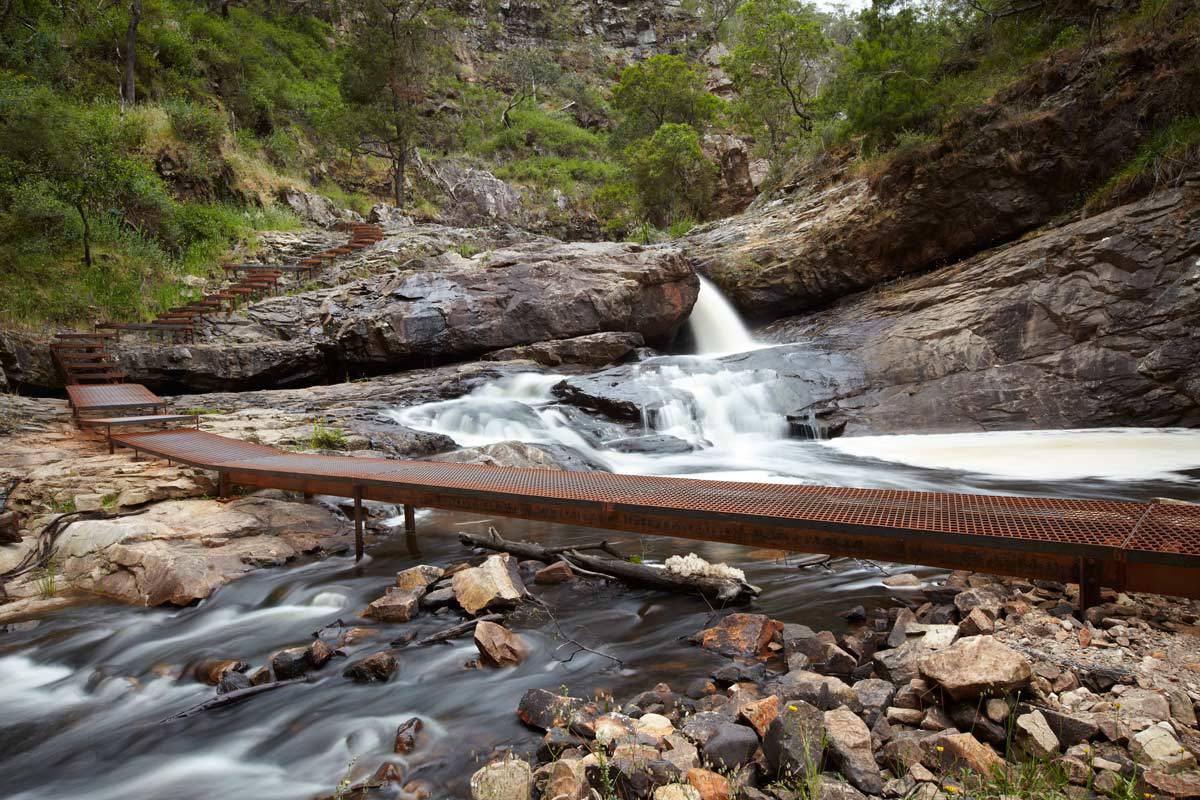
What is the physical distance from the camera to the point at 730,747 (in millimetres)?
2145

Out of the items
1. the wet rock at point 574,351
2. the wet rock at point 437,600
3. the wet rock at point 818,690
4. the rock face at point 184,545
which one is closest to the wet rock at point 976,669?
the wet rock at point 818,690

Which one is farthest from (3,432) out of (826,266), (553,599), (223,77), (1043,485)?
(223,77)

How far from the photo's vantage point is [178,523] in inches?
206

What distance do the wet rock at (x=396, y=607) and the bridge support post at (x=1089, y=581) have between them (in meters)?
3.62

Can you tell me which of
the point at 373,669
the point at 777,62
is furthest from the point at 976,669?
the point at 777,62

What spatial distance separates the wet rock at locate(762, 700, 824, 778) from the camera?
6.56ft

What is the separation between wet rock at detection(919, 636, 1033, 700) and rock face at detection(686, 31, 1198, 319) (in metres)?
13.5

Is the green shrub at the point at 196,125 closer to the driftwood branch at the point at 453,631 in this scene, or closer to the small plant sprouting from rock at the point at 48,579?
the small plant sprouting from rock at the point at 48,579

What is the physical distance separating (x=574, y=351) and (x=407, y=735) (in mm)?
11315

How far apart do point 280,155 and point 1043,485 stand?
84.1 ft

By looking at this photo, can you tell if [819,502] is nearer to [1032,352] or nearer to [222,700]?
[222,700]

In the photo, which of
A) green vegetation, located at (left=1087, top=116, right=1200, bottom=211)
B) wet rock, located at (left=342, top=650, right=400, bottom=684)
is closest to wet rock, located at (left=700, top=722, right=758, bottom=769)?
wet rock, located at (left=342, top=650, right=400, bottom=684)

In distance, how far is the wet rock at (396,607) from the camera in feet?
12.7

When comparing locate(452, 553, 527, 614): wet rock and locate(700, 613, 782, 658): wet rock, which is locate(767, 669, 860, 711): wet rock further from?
locate(452, 553, 527, 614): wet rock
